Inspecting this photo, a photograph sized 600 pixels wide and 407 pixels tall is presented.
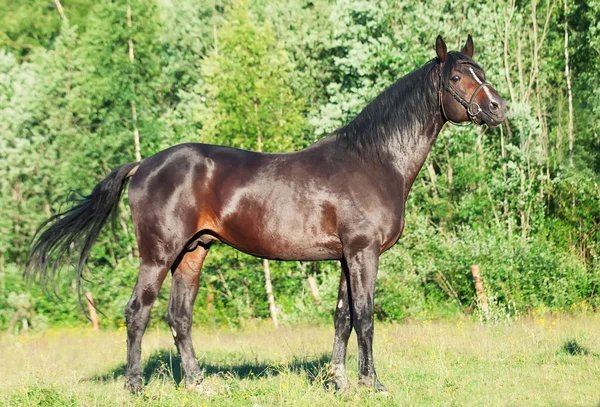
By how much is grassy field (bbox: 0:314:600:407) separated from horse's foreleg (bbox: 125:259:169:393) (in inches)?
10.4

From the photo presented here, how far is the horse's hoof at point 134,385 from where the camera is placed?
744 centimetres

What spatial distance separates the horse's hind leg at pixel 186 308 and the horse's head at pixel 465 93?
10.9 feet

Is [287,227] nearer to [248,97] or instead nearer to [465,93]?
[465,93]

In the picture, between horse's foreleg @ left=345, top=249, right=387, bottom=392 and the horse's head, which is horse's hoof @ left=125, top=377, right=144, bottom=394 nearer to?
horse's foreleg @ left=345, top=249, right=387, bottom=392

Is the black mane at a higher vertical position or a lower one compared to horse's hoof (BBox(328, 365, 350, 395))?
higher

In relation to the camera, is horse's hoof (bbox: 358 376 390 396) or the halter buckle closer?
horse's hoof (bbox: 358 376 390 396)

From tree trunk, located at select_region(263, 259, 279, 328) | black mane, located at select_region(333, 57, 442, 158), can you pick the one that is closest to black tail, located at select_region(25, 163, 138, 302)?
black mane, located at select_region(333, 57, 442, 158)

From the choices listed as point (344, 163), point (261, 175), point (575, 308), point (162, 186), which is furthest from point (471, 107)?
point (575, 308)

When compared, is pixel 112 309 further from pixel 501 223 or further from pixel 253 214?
pixel 253 214

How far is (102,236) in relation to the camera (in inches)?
970

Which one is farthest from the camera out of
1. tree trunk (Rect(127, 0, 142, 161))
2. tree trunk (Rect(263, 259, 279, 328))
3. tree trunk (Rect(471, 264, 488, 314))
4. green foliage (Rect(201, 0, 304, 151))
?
tree trunk (Rect(127, 0, 142, 161))

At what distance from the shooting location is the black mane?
7527 millimetres

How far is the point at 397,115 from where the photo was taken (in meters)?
7.57

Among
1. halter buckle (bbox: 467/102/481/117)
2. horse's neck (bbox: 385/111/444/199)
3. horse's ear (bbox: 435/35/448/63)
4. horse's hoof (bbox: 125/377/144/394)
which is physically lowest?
horse's hoof (bbox: 125/377/144/394)
